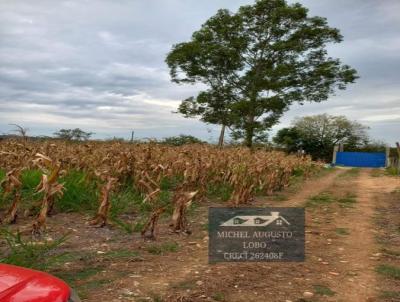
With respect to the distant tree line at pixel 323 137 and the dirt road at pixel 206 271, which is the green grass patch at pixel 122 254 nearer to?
the dirt road at pixel 206 271

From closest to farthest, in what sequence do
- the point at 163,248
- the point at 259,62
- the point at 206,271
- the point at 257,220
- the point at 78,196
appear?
1. the point at 206,271
2. the point at 163,248
3. the point at 257,220
4. the point at 78,196
5. the point at 259,62

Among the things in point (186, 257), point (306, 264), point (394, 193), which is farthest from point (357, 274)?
point (394, 193)

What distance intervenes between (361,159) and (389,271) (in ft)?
109

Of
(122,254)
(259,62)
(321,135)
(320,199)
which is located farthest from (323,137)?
(122,254)

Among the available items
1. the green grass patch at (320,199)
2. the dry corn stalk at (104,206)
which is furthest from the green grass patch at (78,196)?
the green grass patch at (320,199)

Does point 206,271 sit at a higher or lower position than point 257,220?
lower

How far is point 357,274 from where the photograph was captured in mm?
4570

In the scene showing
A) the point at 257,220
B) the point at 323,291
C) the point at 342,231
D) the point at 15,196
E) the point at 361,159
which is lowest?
the point at 323,291

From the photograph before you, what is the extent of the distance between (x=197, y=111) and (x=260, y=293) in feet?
87.9

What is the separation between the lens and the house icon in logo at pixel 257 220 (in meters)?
6.25

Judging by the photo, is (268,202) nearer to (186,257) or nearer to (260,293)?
(186,257)

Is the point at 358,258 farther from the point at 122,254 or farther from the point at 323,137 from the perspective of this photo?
the point at 323,137

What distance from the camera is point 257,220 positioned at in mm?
6383

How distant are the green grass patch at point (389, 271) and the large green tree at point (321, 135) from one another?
32.2 m
